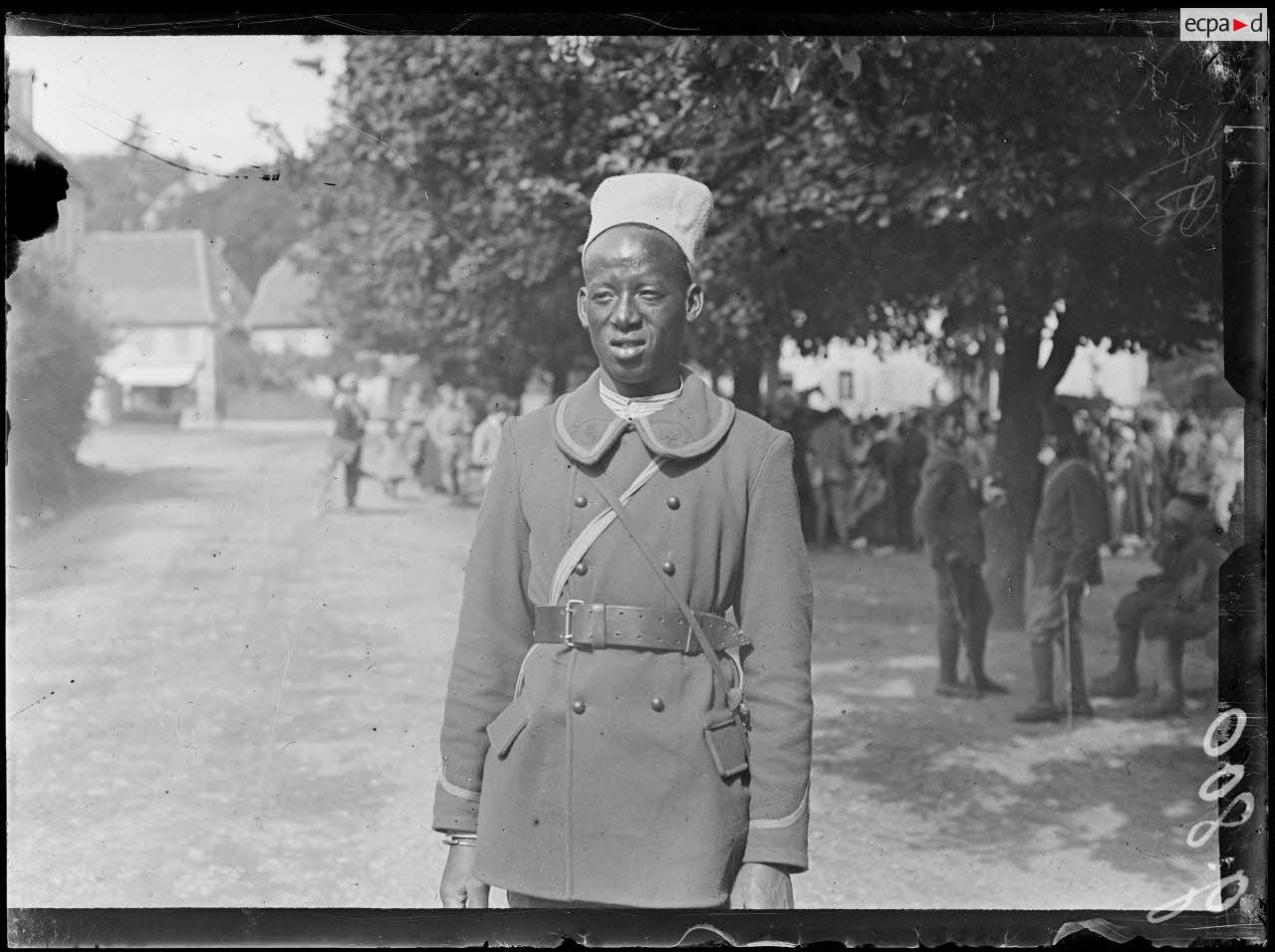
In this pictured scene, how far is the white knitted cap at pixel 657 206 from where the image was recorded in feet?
12.0

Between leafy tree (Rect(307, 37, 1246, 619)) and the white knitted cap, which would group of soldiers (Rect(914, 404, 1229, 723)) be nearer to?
leafy tree (Rect(307, 37, 1246, 619))

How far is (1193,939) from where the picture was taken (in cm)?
488

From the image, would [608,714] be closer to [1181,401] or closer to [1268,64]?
[1268,64]

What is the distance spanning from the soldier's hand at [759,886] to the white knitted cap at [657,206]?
1.55 metres

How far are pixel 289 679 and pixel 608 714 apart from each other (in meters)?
4.55

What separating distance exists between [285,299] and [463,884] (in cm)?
439

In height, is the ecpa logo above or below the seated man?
above

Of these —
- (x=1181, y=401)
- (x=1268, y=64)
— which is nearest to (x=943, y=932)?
(x=1268, y=64)

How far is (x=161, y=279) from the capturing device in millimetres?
6207

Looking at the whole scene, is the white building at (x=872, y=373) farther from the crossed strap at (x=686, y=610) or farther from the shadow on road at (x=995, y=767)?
the crossed strap at (x=686, y=610)

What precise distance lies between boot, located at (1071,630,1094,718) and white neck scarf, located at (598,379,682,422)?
21.1 feet

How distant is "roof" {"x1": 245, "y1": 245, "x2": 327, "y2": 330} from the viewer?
24.3ft

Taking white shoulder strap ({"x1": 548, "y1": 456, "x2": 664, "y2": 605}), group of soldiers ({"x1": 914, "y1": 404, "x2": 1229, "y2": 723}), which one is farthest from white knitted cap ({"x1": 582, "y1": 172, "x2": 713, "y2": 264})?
group of soldiers ({"x1": 914, "y1": 404, "x2": 1229, "y2": 723})

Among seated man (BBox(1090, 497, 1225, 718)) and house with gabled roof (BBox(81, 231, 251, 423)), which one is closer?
house with gabled roof (BBox(81, 231, 251, 423))
